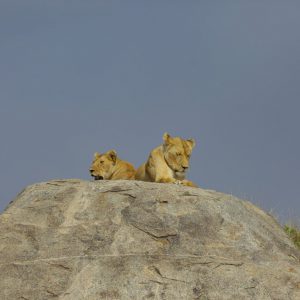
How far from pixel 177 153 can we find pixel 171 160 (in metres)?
0.21

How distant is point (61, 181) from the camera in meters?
16.2

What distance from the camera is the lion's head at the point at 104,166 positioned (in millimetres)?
21953

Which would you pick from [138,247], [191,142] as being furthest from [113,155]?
[138,247]

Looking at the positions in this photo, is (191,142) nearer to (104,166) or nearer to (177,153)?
(177,153)

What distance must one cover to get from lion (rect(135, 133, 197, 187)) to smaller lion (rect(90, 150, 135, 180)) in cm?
342

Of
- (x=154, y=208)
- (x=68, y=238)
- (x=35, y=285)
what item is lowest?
(x=35, y=285)

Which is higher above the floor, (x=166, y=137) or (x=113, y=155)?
(x=113, y=155)

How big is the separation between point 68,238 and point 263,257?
11.3 feet

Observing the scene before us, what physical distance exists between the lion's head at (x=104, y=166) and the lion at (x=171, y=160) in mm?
3598

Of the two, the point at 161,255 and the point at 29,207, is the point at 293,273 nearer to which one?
the point at 161,255

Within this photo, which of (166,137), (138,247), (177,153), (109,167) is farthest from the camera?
(109,167)

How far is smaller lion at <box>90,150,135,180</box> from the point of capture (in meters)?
21.9

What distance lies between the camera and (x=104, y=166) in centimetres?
2203

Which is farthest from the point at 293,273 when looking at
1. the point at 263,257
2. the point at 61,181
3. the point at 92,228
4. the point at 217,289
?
the point at 61,181
